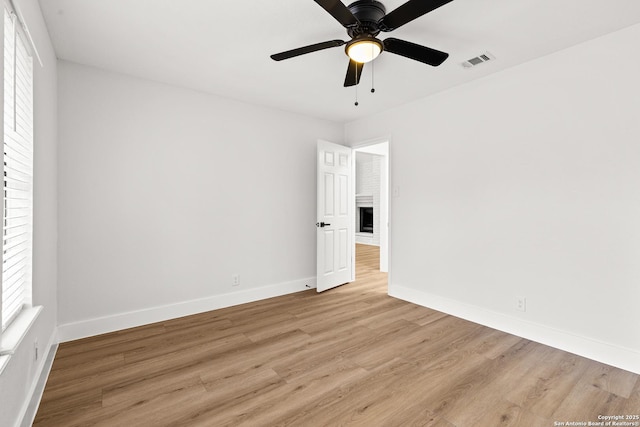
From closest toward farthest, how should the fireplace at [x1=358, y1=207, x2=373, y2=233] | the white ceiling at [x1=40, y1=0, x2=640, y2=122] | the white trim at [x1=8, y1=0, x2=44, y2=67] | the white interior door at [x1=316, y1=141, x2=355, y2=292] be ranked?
the white trim at [x1=8, y1=0, x2=44, y2=67], the white ceiling at [x1=40, y1=0, x2=640, y2=122], the white interior door at [x1=316, y1=141, x2=355, y2=292], the fireplace at [x1=358, y1=207, x2=373, y2=233]

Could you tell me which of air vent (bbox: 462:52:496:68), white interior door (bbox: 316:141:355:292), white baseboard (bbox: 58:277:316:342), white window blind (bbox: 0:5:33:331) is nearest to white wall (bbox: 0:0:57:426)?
white window blind (bbox: 0:5:33:331)

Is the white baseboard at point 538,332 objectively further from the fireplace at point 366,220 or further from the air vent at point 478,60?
the fireplace at point 366,220

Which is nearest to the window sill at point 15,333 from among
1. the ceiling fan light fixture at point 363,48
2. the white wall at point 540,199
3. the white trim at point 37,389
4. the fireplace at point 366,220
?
the white trim at point 37,389

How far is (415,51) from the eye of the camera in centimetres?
211

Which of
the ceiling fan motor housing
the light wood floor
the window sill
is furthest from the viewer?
the ceiling fan motor housing

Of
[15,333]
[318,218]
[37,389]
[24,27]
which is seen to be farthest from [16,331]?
[318,218]

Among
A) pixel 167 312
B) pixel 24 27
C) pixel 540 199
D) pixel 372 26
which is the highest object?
pixel 372 26

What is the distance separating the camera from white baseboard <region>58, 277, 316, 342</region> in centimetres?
288

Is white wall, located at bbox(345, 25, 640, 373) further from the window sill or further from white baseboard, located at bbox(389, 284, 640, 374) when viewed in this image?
the window sill

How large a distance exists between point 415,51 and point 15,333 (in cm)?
285

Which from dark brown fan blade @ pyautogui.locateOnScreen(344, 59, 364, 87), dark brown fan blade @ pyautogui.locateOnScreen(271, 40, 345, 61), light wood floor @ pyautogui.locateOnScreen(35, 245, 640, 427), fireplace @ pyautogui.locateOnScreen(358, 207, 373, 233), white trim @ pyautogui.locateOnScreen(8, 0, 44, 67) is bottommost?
light wood floor @ pyautogui.locateOnScreen(35, 245, 640, 427)

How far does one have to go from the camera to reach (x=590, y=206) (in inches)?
98.8

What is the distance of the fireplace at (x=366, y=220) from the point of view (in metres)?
9.55

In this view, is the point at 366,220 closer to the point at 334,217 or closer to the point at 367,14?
the point at 334,217
